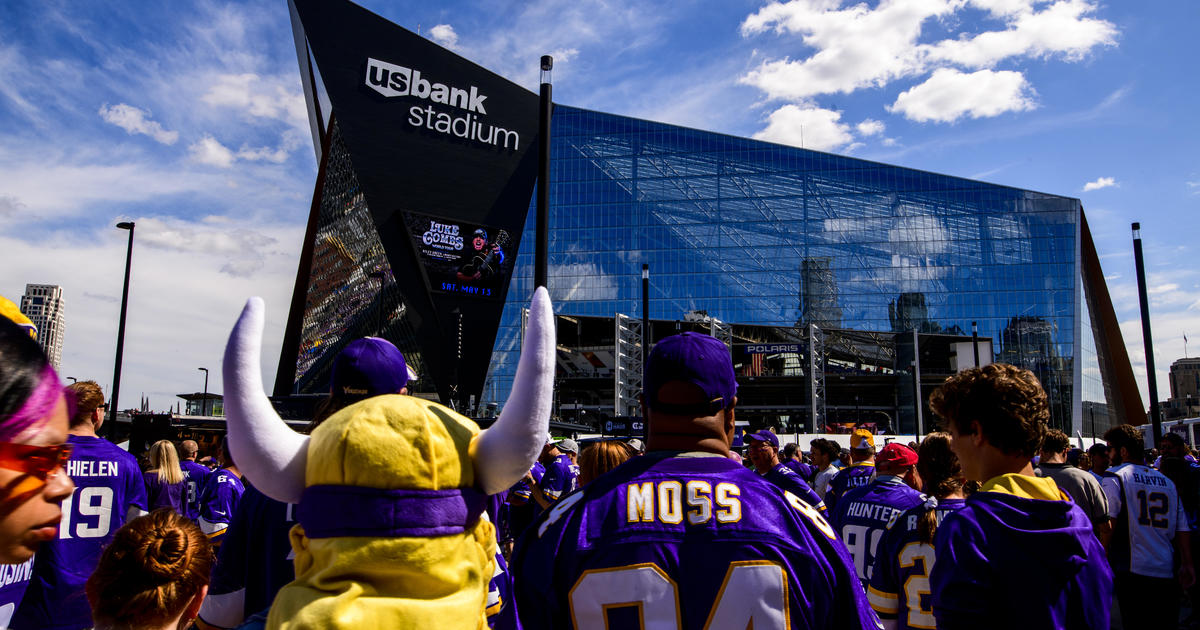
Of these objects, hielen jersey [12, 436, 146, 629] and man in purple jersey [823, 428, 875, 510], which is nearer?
hielen jersey [12, 436, 146, 629]

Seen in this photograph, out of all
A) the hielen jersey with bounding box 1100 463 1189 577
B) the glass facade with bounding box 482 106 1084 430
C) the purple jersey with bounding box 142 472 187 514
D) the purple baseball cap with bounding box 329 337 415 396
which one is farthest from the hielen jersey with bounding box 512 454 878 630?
the glass facade with bounding box 482 106 1084 430

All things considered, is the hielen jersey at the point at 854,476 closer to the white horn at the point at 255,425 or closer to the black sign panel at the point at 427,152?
the white horn at the point at 255,425

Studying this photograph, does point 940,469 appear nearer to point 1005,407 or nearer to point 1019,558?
point 1005,407

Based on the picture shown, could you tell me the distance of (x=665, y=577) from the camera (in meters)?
A: 2.03

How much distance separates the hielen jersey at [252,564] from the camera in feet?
8.99

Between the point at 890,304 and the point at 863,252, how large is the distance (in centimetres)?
463

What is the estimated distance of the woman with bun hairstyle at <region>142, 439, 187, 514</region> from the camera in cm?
674

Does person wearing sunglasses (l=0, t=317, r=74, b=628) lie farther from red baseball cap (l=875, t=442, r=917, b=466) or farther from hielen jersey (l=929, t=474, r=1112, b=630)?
red baseball cap (l=875, t=442, r=917, b=466)

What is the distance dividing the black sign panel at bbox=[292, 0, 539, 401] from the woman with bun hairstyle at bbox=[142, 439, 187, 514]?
27.1m

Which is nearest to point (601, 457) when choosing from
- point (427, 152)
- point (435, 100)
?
point (427, 152)

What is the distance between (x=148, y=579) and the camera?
2.27m

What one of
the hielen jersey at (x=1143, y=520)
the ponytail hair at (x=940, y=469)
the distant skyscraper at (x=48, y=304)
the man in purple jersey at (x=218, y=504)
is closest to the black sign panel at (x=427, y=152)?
the man in purple jersey at (x=218, y=504)

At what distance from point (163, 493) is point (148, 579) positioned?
17.1ft

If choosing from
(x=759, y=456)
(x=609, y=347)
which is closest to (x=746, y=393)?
(x=609, y=347)
